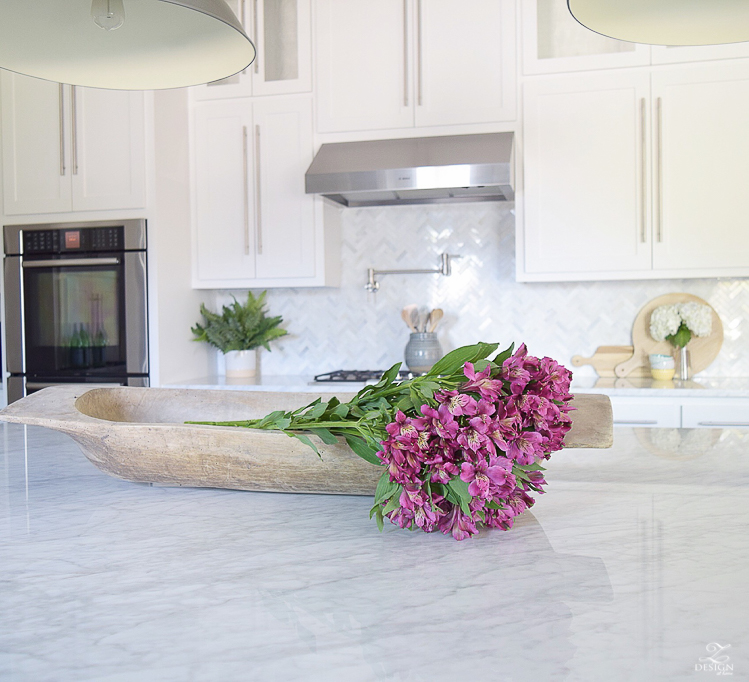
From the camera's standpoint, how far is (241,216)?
3.41 metres

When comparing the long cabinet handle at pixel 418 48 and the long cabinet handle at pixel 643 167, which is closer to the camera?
the long cabinet handle at pixel 643 167

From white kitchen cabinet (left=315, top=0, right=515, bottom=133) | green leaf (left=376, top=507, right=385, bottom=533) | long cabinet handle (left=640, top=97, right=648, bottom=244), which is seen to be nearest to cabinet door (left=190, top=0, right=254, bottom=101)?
white kitchen cabinet (left=315, top=0, right=515, bottom=133)

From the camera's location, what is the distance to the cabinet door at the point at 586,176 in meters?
3.00

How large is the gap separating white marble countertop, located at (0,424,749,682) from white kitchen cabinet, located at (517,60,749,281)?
2113 mm

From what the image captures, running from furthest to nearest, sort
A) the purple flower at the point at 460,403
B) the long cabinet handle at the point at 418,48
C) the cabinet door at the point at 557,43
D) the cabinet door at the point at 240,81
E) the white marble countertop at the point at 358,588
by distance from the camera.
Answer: the cabinet door at the point at 240,81, the long cabinet handle at the point at 418,48, the cabinet door at the point at 557,43, the purple flower at the point at 460,403, the white marble countertop at the point at 358,588

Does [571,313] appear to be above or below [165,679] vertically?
above

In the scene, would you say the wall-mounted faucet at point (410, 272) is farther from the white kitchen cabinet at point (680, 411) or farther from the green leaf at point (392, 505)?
the green leaf at point (392, 505)

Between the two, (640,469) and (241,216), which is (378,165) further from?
(640,469)

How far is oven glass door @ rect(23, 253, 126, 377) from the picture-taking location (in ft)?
10.5

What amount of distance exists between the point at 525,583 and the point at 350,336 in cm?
301

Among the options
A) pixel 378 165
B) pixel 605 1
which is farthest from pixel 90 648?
pixel 378 165

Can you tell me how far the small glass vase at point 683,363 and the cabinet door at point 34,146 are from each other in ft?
9.10

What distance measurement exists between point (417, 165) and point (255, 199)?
835mm

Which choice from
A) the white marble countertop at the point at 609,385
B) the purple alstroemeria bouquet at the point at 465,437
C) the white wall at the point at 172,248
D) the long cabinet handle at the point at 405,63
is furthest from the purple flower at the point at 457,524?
the long cabinet handle at the point at 405,63
